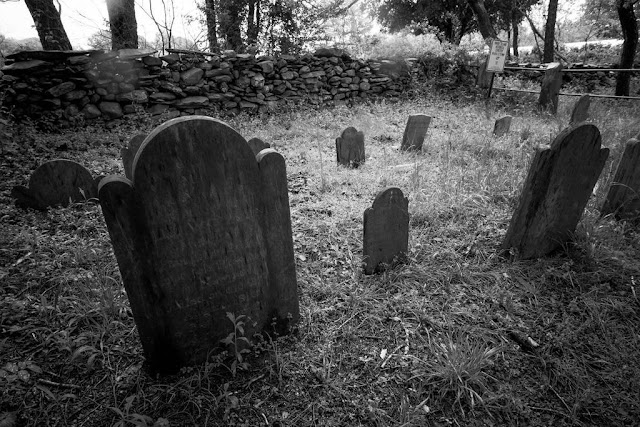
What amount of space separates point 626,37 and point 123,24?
1269cm

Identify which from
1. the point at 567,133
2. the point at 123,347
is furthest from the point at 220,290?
the point at 567,133

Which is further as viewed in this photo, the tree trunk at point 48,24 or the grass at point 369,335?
the tree trunk at point 48,24

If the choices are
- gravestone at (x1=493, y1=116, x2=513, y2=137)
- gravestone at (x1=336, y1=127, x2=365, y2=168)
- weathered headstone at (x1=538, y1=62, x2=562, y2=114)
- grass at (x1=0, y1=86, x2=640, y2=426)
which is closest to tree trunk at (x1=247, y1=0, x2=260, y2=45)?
gravestone at (x1=336, y1=127, x2=365, y2=168)

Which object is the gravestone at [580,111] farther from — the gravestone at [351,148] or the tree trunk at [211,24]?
the tree trunk at [211,24]

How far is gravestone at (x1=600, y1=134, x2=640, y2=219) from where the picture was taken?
2.75 metres

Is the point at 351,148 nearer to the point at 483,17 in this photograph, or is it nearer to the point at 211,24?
the point at 211,24

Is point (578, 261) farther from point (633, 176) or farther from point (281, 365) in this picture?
point (281, 365)

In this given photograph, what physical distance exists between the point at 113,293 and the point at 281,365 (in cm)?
120

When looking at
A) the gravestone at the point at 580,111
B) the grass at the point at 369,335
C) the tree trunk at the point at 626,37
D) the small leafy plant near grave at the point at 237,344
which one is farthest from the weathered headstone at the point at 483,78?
the small leafy plant near grave at the point at 237,344

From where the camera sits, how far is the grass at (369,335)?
4.98 feet

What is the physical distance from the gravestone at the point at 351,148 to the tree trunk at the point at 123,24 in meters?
6.22

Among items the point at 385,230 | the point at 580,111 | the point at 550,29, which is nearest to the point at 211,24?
the point at 580,111

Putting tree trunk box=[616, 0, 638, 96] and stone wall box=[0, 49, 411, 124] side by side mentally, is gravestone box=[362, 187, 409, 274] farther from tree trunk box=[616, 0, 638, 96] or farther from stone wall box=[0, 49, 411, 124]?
tree trunk box=[616, 0, 638, 96]

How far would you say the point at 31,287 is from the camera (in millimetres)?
2143
